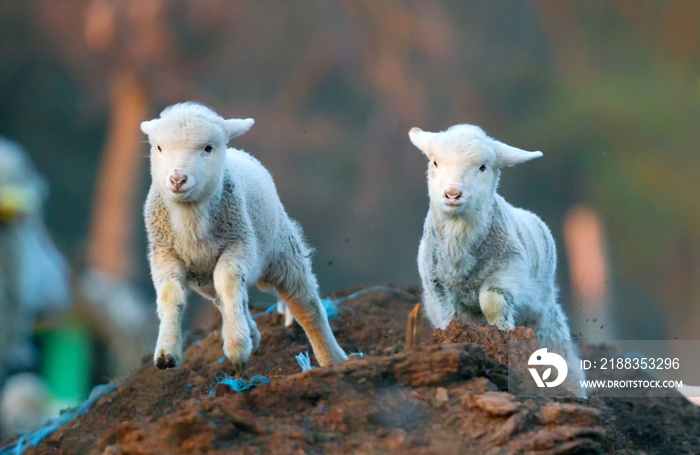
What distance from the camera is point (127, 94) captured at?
13805 millimetres

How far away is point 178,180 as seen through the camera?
16.0ft

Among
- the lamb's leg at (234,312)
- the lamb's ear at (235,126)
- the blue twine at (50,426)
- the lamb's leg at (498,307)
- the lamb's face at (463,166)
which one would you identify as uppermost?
the lamb's ear at (235,126)

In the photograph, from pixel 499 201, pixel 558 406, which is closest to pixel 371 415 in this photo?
pixel 558 406

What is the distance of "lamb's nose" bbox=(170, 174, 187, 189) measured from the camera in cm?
487

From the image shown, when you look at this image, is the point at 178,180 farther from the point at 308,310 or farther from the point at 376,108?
the point at 376,108

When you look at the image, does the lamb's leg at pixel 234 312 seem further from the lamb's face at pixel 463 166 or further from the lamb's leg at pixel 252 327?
the lamb's face at pixel 463 166

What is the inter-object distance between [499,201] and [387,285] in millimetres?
2529

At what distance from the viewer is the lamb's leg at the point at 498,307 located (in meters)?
5.49

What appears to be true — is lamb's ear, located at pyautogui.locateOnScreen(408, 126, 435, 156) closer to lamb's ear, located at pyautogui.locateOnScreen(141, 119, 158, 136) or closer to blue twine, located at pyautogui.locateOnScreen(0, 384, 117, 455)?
lamb's ear, located at pyautogui.locateOnScreen(141, 119, 158, 136)

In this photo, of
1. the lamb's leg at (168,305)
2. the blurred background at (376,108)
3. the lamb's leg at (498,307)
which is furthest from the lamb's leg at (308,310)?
the blurred background at (376,108)

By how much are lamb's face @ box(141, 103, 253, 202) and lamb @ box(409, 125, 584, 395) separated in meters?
1.39

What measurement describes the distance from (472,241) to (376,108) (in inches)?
367

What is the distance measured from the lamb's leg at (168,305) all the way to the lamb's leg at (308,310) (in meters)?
1.13

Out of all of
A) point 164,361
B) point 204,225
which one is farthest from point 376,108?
point 164,361
